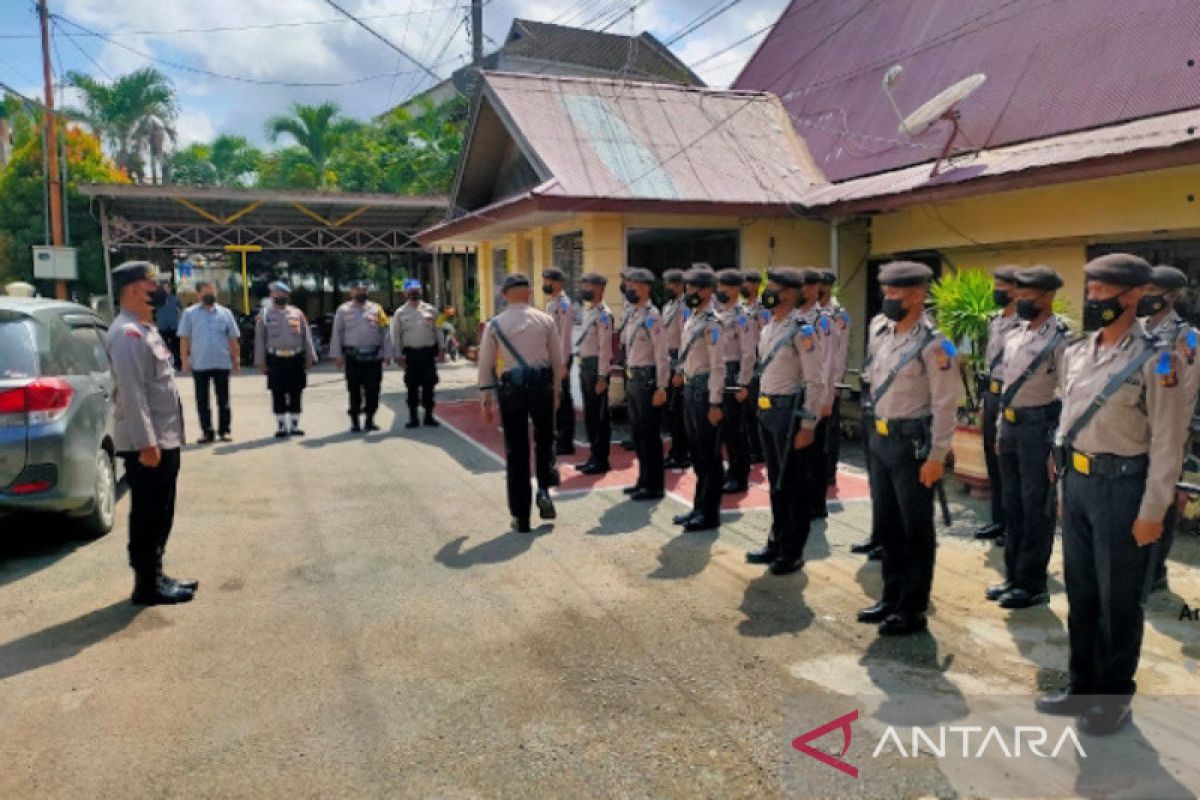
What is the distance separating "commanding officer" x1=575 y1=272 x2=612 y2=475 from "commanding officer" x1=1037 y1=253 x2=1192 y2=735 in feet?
16.1

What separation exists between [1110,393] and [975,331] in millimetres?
4178

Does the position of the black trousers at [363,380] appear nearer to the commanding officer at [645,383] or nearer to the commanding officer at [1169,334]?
the commanding officer at [645,383]

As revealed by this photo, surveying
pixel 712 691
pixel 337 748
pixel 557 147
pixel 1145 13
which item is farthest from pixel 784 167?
pixel 337 748

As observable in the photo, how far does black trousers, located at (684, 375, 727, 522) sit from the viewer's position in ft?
20.4

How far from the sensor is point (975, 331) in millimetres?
7359

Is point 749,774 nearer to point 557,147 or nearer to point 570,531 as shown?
point 570,531

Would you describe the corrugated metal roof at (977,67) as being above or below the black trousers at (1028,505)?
above

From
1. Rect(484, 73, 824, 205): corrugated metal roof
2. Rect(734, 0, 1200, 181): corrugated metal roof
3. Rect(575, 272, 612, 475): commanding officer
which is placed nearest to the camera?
Rect(575, 272, 612, 475): commanding officer

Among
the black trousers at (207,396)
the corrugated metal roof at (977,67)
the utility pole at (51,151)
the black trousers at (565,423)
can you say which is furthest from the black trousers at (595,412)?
the utility pole at (51,151)

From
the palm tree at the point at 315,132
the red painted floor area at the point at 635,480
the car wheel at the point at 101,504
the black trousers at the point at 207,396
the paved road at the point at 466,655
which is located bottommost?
the paved road at the point at 466,655

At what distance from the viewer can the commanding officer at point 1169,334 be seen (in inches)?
132

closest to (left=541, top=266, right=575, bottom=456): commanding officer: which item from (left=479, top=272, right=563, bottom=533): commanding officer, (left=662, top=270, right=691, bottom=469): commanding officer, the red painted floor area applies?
the red painted floor area

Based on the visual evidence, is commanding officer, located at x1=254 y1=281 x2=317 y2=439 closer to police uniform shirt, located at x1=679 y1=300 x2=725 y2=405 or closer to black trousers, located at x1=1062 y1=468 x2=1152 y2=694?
police uniform shirt, located at x1=679 y1=300 x2=725 y2=405

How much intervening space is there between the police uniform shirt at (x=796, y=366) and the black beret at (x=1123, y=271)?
1.97m
